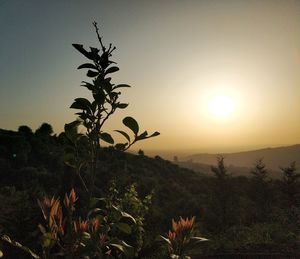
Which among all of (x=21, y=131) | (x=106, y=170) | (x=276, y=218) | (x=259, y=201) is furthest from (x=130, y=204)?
(x=21, y=131)

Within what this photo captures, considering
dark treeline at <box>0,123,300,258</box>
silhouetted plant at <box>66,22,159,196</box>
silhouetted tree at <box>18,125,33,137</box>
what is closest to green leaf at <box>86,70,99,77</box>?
silhouetted plant at <box>66,22,159,196</box>

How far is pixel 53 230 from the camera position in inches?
74.0

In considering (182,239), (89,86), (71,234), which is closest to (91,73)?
(89,86)

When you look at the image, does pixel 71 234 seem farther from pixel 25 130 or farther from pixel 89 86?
pixel 25 130

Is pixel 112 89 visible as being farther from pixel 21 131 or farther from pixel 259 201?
pixel 21 131

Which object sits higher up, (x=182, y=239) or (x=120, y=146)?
(x=120, y=146)

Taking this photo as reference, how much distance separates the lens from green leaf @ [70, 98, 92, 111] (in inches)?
91.1

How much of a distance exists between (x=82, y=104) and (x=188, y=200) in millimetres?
17695

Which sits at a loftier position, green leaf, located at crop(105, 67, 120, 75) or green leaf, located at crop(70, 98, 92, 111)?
green leaf, located at crop(105, 67, 120, 75)

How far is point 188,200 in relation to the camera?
19.3 m

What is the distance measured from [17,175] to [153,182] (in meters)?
9.11

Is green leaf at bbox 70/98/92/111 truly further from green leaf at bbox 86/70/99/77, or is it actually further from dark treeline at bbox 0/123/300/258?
dark treeline at bbox 0/123/300/258

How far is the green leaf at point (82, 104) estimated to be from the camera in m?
2.31

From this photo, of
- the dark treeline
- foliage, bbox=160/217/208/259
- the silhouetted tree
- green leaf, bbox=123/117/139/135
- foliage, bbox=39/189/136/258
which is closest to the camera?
foliage, bbox=39/189/136/258
